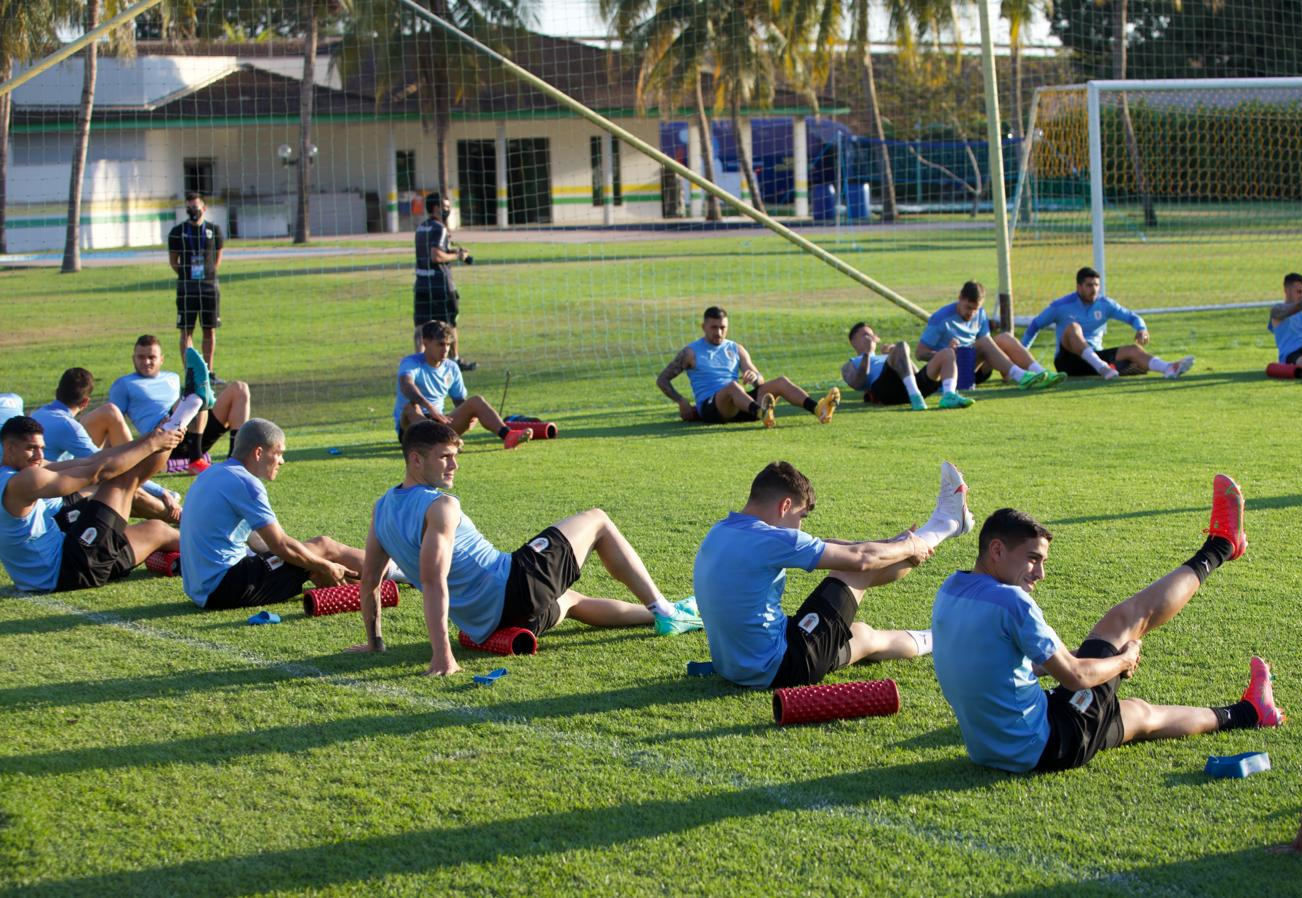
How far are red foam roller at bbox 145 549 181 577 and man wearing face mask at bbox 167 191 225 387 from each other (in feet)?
29.5

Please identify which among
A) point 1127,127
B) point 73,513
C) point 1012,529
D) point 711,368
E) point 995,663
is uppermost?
point 1127,127

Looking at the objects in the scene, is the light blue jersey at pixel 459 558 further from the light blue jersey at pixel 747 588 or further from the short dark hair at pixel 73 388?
the short dark hair at pixel 73 388

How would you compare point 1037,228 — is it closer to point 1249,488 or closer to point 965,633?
point 1249,488

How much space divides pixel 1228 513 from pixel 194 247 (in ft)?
47.5

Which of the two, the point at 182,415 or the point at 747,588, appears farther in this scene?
the point at 182,415

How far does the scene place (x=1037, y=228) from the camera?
2897 cm

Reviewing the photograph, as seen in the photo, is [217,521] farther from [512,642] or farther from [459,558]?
[512,642]

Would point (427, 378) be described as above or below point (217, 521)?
above

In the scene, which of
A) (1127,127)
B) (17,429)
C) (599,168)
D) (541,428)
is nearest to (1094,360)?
(541,428)

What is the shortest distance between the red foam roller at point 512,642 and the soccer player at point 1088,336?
33.6ft

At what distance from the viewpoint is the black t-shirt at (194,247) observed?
17.6m

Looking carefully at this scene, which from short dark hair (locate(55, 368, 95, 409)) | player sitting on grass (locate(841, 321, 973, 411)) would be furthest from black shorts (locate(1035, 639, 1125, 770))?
player sitting on grass (locate(841, 321, 973, 411))

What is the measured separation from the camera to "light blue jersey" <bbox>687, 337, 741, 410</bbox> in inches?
551

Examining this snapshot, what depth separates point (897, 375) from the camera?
14.4 metres
